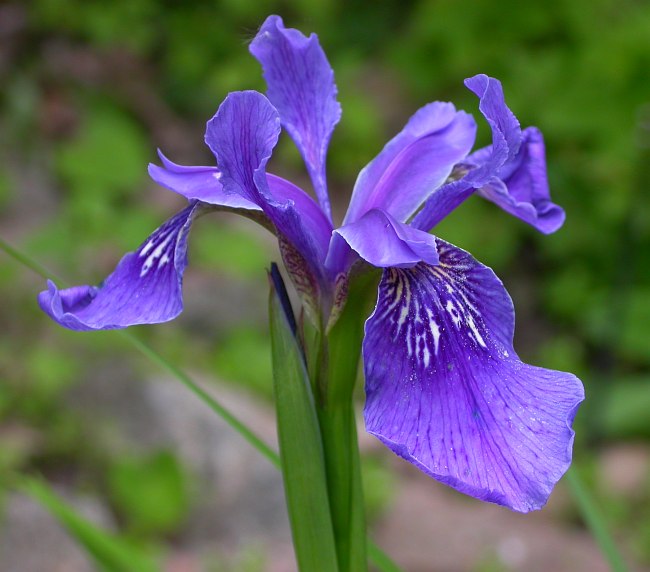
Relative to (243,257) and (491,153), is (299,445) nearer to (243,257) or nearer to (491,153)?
(491,153)

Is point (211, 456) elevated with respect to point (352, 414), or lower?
lower

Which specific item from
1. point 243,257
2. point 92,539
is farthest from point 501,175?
point 243,257

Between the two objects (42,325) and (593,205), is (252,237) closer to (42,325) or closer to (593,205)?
(42,325)

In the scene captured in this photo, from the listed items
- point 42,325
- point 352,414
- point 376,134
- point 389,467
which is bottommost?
point 389,467

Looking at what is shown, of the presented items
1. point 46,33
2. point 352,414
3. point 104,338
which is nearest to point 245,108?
point 352,414

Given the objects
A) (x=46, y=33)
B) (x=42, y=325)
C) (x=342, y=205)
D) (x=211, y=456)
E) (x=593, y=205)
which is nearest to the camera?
(x=211, y=456)

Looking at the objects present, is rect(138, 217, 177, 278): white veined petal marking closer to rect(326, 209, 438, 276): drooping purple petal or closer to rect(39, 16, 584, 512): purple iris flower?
rect(39, 16, 584, 512): purple iris flower

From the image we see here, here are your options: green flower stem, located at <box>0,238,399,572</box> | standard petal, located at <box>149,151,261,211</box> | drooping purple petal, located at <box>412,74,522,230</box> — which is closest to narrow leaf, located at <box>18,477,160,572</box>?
green flower stem, located at <box>0,238,399,572</box>
